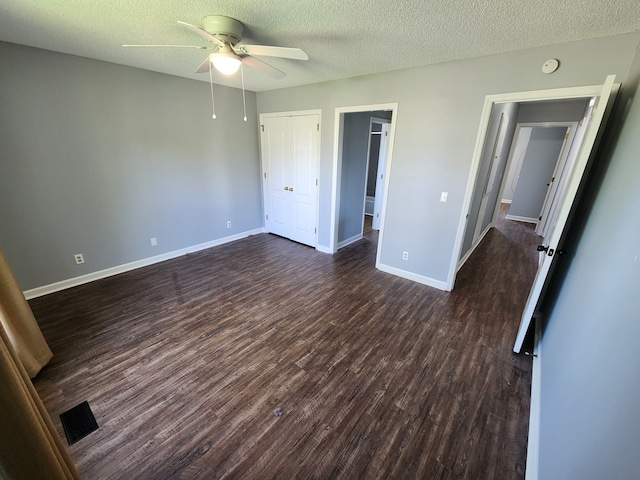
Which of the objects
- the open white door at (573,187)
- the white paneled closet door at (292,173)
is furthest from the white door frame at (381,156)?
the open white door at (573,187)

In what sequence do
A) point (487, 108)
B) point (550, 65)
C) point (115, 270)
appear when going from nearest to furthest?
1. point (550, 65)
2. point (487, 108)
3. point (115, 270)

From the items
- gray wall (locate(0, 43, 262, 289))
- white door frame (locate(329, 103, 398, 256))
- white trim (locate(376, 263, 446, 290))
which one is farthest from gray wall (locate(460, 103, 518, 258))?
gray wall (locate(0, 43, 262, 289))

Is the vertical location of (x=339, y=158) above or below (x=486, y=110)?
below

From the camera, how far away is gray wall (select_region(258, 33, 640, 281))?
2.05m

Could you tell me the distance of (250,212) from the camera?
16.0ft

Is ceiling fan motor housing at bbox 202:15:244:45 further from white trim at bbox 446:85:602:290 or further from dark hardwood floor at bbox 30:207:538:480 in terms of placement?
dark hardwood floor at bbox 30:207:538:480

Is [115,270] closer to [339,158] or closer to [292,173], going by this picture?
[292,173]

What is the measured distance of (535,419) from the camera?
161 centimetres

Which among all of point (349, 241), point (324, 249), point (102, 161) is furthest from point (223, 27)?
point (349, 241)

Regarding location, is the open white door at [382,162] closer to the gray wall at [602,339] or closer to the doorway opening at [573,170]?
the doorway opening at [573,170]

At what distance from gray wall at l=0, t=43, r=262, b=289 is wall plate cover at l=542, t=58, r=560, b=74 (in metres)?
3.89

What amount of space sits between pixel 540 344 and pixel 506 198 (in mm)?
8315

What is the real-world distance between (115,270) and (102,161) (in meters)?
1.38

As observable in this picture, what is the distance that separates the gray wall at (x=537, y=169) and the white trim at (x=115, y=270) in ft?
23.2
